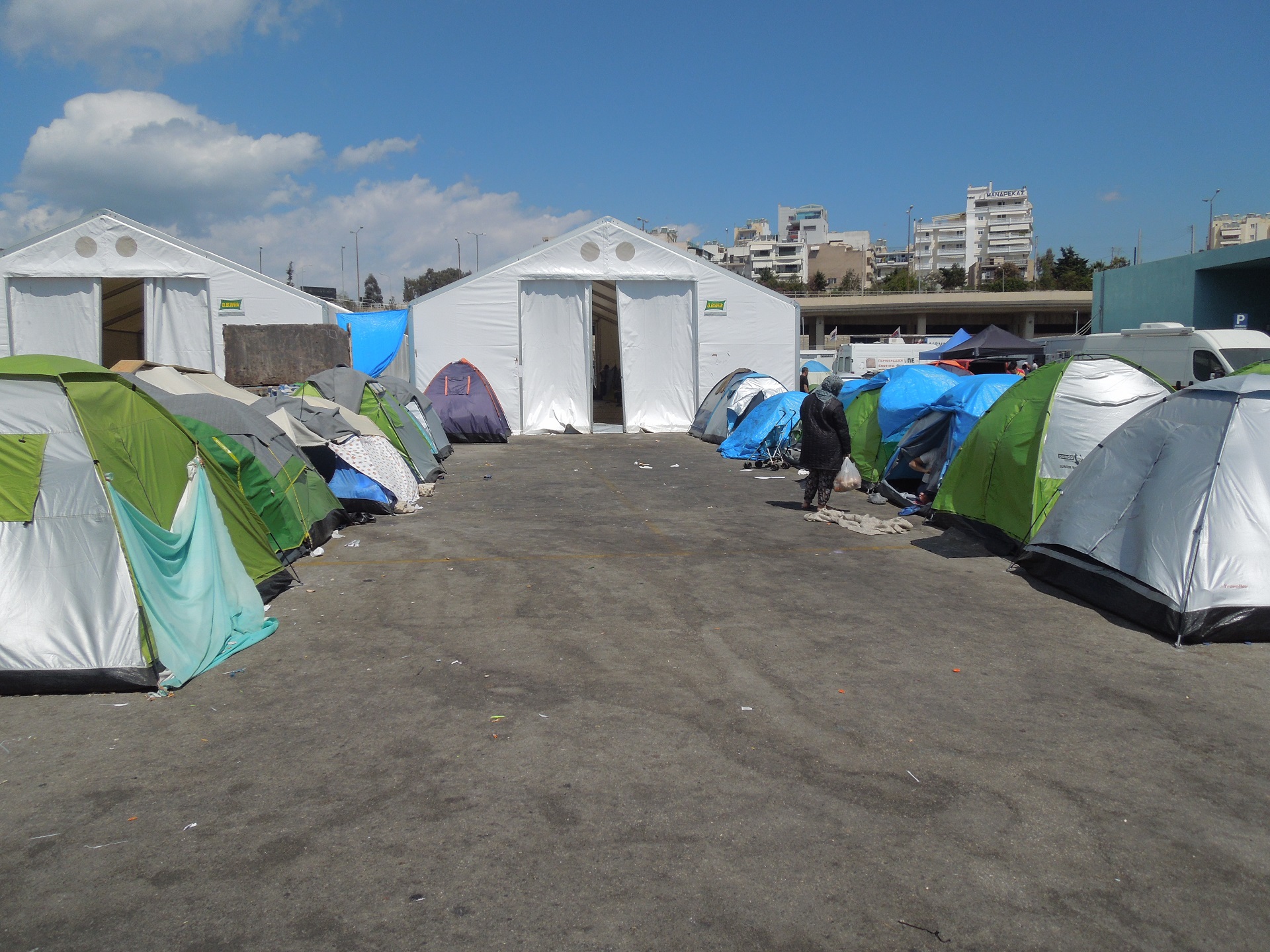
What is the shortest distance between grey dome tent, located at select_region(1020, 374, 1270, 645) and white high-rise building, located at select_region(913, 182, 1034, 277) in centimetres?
14265

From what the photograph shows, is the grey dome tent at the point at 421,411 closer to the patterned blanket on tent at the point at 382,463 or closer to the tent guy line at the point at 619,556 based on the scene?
the patterned blanket on tent at the point at 382,463

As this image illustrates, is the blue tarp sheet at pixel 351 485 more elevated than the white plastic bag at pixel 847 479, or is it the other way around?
the blue tarp sheet at pixel 351 485

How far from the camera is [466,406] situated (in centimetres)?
2041

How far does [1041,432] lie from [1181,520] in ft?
7.61

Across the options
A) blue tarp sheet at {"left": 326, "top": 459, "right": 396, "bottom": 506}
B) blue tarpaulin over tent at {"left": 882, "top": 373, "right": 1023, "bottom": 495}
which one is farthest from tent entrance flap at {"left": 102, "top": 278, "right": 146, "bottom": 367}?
blue tarpaulin over tent at {"left": 882, "top": 373, "right": 1023, "bottom": 495}

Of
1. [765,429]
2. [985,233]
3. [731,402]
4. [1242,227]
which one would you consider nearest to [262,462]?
[765,429]

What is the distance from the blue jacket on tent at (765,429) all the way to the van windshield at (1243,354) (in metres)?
8.89

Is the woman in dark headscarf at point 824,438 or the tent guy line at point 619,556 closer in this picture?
the tent guy line at point 619,556

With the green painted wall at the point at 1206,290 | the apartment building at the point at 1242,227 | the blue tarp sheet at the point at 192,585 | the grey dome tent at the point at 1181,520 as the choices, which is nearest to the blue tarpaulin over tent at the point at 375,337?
the blue tarp sheet at the point at 192,585

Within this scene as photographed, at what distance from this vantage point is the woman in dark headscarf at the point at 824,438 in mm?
10992

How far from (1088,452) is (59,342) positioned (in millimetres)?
22409

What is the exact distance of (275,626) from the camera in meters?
6.71

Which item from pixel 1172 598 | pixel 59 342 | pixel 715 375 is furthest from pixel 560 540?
pixel 59 342

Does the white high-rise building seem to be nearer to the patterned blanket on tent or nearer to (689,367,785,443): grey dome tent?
(689,367,785,443): grey dome tent
